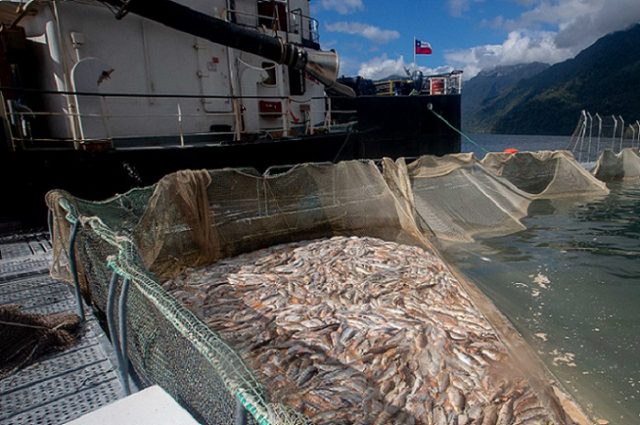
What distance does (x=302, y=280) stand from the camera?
6.42 meters

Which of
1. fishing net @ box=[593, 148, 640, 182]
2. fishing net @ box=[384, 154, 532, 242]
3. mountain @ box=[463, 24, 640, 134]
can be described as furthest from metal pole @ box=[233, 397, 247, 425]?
mountain @ box=[463, 24, 640, 134]

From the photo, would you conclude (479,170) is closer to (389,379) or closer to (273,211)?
(273,211)

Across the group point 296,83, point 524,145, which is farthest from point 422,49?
point 524,145

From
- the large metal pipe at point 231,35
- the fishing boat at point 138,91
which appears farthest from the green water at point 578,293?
the large metal pipe at point 231,35

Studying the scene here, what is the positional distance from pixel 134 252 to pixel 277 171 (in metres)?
8.32

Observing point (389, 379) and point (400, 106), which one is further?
point (400, 106)

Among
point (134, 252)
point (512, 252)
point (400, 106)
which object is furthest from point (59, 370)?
point (400, 106)

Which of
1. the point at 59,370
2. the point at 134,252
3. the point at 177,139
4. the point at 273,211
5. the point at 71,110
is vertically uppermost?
the point at 71,110

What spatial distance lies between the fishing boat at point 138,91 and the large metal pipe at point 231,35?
3 centimetres

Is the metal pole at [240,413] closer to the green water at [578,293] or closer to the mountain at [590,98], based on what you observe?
the green water at [578,293]

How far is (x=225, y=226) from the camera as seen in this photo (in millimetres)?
7387

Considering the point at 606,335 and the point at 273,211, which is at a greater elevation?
the point at 273,211

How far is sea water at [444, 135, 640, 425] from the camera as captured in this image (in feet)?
14.7

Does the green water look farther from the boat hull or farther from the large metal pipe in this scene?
the large metal pipe
